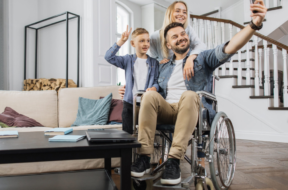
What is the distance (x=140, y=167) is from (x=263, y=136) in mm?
3142

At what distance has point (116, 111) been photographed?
2379 millimetres

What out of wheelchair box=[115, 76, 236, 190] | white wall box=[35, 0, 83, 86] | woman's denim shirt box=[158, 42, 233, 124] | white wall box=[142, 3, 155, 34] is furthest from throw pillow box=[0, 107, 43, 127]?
white wall box=[142, 3, 155, 34]

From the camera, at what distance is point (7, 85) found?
432 cm

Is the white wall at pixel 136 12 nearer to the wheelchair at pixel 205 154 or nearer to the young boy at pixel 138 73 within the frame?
the young boy at pixel 138 73

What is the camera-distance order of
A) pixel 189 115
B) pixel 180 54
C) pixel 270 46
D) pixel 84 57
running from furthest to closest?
pixel 84 57 < pixel 270 46 < pixel 180 54 < pixel 189 115

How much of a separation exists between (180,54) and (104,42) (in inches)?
110

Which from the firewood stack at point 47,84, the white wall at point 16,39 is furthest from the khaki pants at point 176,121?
the white wall at point 16,39

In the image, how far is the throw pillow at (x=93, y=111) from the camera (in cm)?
230

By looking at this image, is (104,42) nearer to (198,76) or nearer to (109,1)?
(109,1)

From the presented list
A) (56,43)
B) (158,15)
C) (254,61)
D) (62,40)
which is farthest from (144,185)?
(158,15)

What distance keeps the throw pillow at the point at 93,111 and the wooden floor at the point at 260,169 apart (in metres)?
0.65

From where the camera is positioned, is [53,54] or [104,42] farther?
[53,54]

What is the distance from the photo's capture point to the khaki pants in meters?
1.19

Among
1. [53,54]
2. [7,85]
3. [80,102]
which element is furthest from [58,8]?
[80,102]
